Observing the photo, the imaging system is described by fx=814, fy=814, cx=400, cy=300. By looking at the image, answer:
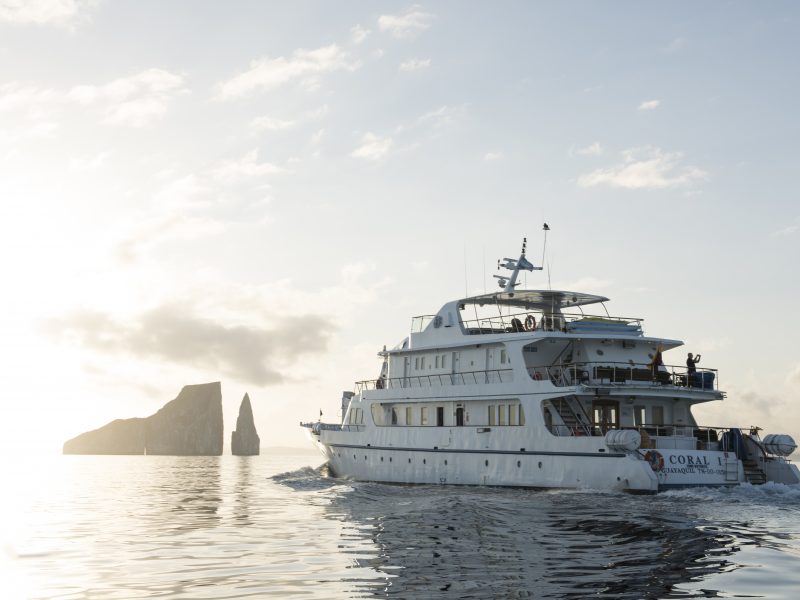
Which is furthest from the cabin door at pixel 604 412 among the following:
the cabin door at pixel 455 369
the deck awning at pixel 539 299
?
the cabin door at pixel 455 369

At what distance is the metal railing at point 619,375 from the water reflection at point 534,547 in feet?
19.6

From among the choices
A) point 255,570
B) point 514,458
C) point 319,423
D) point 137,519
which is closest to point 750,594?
point 255,570

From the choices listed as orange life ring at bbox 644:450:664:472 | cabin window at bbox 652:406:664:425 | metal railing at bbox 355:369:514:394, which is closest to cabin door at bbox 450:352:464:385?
metal railing at bbox 355:369:514:394

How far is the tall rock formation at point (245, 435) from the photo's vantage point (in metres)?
182

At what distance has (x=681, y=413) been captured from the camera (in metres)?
33.8

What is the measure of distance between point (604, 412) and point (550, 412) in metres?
2.19

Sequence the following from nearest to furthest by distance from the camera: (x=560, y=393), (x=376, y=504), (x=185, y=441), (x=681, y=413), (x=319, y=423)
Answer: (x=376, y=504)
(x=560, y=393)
(x=681, y=413)
(x=319, y=423)
(x=185, y=441)

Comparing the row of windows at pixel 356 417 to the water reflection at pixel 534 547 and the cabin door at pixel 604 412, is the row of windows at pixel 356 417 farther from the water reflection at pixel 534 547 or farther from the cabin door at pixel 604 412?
the water reflection at pixel 534 547

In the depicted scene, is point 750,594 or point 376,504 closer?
point 750,594

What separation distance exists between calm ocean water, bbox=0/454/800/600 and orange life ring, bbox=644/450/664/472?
3.75 feet

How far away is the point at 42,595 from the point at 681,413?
27486mm

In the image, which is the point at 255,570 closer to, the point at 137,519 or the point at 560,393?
the point at 137,519

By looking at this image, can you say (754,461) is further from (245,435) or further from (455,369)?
(245,435)

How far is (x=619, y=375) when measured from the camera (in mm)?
31891
